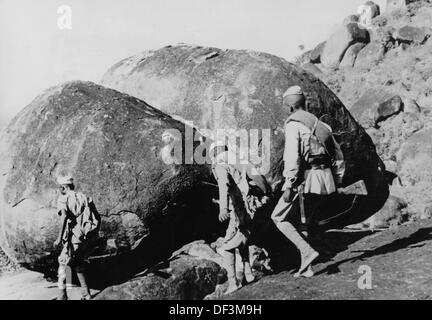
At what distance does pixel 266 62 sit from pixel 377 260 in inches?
130

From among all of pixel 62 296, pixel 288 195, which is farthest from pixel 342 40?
pixel 62 296

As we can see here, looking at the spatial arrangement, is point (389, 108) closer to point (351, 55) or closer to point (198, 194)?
point (351, 55)

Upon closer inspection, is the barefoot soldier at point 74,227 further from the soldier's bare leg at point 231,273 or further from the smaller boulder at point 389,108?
the smaller boulder at point 389,108

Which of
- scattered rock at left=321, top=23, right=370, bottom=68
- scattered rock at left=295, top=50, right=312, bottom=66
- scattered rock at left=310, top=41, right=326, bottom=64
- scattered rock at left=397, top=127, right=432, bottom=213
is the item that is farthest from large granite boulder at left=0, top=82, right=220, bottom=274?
scattered rock at left=295, top=50, right=312, bottom=66

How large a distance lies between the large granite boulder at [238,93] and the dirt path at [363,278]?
4.76 ft

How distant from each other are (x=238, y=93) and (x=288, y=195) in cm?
228

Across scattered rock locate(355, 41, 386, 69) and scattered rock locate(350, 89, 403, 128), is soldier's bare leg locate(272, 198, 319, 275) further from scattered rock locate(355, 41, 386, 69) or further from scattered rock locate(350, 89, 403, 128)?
scattered rock locate(355, 41, 386, 69)

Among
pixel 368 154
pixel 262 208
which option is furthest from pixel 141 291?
pixel 368 154

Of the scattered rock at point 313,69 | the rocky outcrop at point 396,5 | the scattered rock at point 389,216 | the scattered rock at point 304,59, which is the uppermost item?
the rocky outcrop at point 396,5

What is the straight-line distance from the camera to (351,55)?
66.5 feet

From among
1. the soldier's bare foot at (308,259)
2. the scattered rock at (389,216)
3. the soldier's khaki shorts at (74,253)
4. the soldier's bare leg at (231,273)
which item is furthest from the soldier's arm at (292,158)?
the scattered rock at (389,216)

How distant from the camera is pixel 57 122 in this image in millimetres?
6965

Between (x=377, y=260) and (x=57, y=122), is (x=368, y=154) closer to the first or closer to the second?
(x=377, y=260)

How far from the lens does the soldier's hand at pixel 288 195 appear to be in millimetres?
5852
